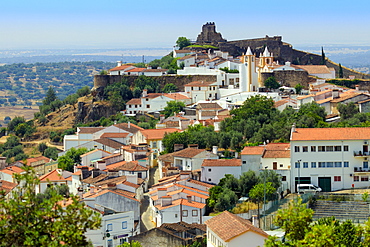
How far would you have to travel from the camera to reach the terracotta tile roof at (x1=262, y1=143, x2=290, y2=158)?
42969 mm

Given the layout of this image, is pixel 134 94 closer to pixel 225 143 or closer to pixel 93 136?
pixel 93 136

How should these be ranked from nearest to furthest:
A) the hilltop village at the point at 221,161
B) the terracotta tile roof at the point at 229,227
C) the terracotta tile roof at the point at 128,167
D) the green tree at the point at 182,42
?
the terracotta tile roof at the point at 229,227 → the hilltop village at the point at 221,161 → the terracotta tile roof at the point at 128,167 → the green tree at the point at 182,42

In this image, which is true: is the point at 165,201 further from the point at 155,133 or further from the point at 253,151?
the point at 155,133

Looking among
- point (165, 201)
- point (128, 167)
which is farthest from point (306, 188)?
point (128, 167)

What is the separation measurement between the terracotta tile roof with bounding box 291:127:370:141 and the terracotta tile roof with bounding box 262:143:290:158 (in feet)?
4.16

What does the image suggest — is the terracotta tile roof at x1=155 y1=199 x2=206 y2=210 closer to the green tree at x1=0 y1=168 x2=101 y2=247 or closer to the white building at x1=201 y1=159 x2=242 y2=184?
the white building at x1=201 y1=159 x2=242 y2=184

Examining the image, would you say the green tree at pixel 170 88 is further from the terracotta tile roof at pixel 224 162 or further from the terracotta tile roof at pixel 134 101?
the terracotta tile roof at pixel 224 162

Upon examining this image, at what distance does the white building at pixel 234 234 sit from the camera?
31.2 metres

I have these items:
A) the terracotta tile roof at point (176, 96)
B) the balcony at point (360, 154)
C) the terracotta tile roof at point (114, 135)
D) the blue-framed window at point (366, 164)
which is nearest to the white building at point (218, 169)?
the balcony at point (360, 154)

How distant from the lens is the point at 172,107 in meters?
72.8

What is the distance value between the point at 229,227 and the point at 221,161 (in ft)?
40.7

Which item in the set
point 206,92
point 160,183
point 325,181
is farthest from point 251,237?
point 206,92

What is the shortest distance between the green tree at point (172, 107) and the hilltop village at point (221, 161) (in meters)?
0.10

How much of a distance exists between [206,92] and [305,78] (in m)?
10.2
